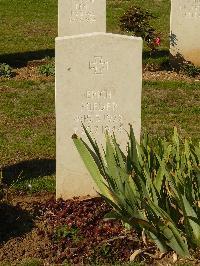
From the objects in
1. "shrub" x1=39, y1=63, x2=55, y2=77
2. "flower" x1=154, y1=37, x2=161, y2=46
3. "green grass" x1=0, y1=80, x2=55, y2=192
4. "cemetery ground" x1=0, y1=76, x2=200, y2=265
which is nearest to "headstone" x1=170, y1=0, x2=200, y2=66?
"flower" x1=154, y1=37, x2=161, y2=46

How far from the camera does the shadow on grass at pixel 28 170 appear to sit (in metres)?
6.75

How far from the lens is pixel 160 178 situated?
4.96 m

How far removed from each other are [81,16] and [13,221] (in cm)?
558

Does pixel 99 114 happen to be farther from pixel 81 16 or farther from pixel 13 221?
pixel 81 16

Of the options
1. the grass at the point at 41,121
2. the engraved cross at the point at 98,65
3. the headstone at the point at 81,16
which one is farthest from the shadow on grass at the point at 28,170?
the headstone at the point at 81,16

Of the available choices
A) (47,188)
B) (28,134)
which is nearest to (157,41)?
(28,134)

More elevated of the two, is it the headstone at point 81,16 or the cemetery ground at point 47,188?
the headstone at point 81,16

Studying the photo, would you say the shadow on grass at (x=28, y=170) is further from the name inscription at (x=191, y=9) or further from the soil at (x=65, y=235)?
the name inscription at (x=191, y=9)

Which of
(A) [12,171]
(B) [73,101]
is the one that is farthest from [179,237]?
(A) [12,171]

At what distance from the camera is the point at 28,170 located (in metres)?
6.98

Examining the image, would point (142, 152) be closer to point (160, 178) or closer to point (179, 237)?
point (160, 178)

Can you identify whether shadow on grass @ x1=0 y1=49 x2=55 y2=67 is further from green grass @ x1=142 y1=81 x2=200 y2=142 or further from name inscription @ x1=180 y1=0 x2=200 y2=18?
name inscription @ x1=180 y1=0 x2=200 y2=18

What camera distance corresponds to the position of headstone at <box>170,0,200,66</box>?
426 inches

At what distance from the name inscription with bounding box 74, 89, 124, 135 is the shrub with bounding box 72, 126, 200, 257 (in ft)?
1.74
